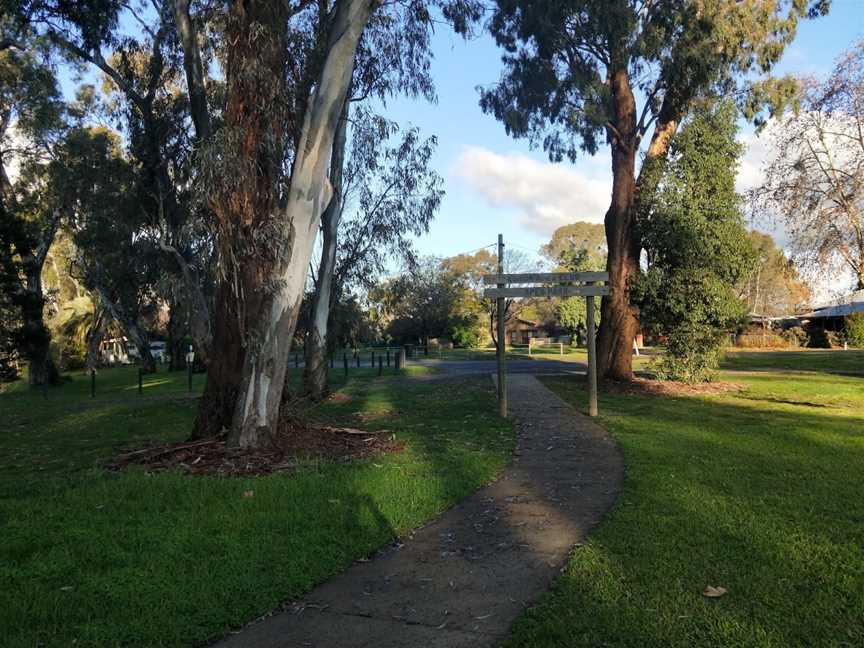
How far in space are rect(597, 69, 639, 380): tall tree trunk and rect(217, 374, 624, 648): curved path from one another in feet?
40.4

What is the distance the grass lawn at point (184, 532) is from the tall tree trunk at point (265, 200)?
1527 mm

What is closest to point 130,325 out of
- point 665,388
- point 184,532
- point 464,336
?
point 665,388

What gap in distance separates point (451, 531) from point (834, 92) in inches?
881

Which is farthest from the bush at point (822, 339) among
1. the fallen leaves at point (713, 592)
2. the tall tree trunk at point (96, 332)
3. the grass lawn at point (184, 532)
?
the fallen leaves at point (713, 592)

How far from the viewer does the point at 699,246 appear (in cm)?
1844

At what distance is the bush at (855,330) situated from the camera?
43.7 metres

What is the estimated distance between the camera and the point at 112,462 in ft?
29.7

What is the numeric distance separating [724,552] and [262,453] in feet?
19.0

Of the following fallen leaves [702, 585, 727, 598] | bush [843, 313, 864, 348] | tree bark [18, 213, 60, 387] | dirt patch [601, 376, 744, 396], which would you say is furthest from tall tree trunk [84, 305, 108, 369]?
bush [843, 313, 864, 348]

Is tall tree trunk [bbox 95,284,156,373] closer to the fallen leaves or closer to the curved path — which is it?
the curved path

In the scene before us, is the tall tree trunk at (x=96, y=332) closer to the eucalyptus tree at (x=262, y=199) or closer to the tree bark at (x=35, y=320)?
the tree bark at (x=35, y=320)

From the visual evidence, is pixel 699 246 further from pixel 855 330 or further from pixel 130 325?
pixel 855 330

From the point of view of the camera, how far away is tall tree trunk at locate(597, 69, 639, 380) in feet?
65.6

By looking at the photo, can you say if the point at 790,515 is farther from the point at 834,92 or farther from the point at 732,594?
the point at 834,92
